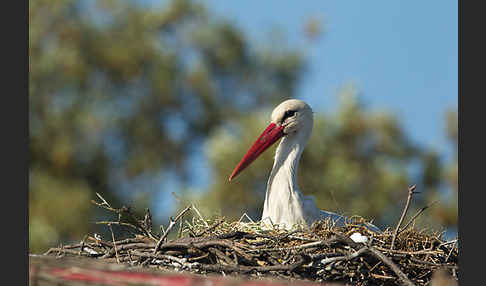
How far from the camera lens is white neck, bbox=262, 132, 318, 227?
289 centimetres

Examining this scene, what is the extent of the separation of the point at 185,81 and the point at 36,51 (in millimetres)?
2388

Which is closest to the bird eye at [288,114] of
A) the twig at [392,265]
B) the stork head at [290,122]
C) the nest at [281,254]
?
the stork head at [290,122]

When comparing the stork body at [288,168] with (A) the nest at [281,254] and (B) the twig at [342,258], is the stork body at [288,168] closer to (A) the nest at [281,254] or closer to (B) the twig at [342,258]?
(A) the nest at [281,254]

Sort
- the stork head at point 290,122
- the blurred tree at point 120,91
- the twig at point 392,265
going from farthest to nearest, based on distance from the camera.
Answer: the blurred tree at point 120,91
the stork head at point 290,122
the twig at point 392,265

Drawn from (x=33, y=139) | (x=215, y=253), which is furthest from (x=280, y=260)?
(x=33, y=139)

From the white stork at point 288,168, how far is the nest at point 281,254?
47cm

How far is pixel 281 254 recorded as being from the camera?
214cm

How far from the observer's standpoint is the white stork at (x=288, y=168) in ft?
9.52

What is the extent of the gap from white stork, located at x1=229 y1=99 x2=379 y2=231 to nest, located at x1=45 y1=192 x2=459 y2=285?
0.47 m

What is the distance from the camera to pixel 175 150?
10.2m

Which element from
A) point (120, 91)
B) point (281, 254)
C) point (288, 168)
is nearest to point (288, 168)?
point (288, 168)

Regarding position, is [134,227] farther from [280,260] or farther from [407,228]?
[407,228]

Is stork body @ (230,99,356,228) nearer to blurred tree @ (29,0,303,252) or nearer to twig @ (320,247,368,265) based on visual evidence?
twig @ (320,247,368,265)

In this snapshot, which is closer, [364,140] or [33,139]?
[364,140]
